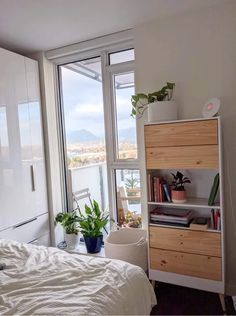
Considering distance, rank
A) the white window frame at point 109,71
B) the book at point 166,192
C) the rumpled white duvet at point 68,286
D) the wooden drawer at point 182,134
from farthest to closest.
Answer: the white window frame at point 109,71 → the book at point 166,192 → the wooden drawer at point 182,134 → the rumpled white duvet at point 68,286

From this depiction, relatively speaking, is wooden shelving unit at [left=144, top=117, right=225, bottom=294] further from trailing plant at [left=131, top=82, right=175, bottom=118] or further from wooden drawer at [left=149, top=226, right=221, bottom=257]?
trailing plant at [left=131, top=82, right=175, bottom=118]

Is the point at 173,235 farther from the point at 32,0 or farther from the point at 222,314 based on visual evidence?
the point at 32,0

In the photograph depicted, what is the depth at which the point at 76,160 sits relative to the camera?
324 centimetres

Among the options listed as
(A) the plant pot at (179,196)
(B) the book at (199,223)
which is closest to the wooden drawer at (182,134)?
(A) the plant pot at (179,196)

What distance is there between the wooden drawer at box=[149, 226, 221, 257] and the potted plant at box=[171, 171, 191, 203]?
248mm

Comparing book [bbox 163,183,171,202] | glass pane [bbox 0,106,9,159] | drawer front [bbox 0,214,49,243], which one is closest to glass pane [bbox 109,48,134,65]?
glass pane [bbox 0,106,9,159]

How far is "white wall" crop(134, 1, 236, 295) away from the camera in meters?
2.21

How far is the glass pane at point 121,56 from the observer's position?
2.77 meters

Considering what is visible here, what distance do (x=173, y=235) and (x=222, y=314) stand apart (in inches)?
26.3

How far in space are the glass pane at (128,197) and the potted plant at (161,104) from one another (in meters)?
0.73

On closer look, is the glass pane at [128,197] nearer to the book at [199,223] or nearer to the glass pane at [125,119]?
the glass pane at [125,119]

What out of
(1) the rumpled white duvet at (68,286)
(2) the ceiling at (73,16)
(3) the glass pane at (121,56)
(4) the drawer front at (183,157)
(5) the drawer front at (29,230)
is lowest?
(5) the drawer front at (29,230)

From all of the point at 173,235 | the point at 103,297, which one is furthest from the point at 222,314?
the point at 103,297

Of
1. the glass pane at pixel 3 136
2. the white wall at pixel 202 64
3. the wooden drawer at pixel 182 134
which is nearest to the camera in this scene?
the wooden drawer at pixel 182 134
